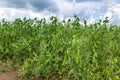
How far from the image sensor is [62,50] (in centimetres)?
575

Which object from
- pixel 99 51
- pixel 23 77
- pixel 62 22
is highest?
pixel 62 22

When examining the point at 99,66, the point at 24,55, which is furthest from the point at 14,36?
the point at 99,66

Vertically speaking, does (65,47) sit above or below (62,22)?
below

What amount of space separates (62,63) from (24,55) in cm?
115

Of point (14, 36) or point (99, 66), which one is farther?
point (14, 36)

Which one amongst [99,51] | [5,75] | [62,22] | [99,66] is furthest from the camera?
[62,22]

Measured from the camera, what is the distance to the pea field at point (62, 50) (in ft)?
16.5

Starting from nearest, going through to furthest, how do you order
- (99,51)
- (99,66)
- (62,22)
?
(99,66) < (99,51) < (62,22)

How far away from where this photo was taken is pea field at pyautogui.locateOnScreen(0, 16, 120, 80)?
504 cm

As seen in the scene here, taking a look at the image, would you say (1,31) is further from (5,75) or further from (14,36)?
(5,75)

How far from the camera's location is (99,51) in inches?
215

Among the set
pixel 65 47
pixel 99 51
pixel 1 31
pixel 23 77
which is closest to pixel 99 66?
pixel 99 51

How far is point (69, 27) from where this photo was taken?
6820 mm

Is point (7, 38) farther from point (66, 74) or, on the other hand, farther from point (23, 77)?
point (66, 74)
